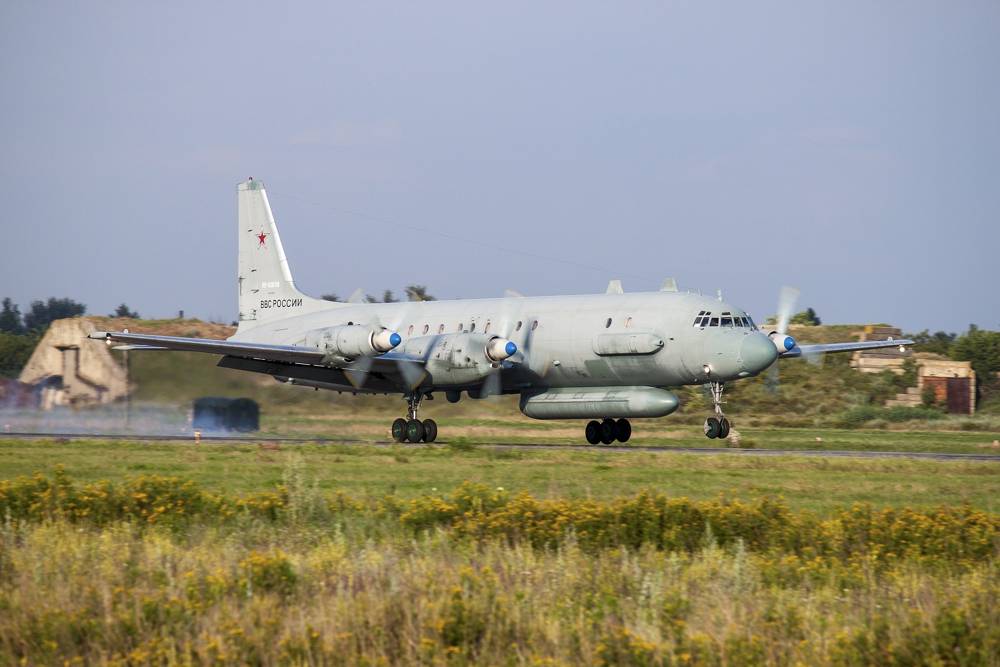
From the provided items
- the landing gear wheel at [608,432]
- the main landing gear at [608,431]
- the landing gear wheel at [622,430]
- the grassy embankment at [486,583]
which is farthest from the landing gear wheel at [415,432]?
the grassy embankment at [486,583]

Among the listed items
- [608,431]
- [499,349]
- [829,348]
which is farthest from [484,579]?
[829,348]

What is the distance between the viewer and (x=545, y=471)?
24844 mm

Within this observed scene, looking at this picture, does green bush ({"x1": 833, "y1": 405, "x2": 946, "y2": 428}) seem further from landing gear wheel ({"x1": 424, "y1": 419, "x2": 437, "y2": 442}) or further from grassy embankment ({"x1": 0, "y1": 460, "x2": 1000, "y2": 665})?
grassy embankment ({"x1": 0, "y1": 460, "x2": 1000, "y2": 665})

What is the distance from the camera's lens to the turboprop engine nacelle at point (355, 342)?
32.7 meters

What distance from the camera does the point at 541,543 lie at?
14.2 metres

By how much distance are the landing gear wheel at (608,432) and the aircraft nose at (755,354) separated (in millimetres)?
5720

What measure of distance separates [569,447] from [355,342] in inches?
270

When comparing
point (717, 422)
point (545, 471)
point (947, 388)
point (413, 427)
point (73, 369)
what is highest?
point (73, 369)

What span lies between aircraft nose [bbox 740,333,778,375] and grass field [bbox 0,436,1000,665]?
10.5 meters

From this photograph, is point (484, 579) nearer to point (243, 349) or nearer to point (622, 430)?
point (243, 349)

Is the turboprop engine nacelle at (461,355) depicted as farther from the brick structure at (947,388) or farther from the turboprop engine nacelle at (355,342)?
the brick structure at (947,388)

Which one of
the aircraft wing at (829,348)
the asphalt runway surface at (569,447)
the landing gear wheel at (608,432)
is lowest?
the asphalt runway surface at (569,447)

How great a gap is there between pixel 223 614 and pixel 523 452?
19561 mm

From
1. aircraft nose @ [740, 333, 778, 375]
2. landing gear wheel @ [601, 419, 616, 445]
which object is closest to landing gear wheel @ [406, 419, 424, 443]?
landing gear wheel @ [601, 419, 616, 445]
